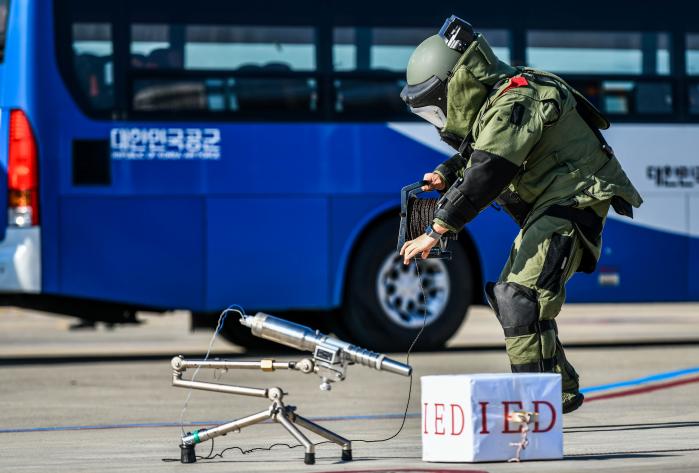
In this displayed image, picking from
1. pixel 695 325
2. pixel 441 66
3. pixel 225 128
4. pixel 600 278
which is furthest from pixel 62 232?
pixel 695 325

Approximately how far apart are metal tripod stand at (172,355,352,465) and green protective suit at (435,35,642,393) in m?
0.87

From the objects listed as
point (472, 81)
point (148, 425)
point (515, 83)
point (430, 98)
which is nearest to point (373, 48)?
point (148, 425)

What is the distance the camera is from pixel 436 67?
21.8ft

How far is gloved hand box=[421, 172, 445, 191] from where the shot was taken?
6.92 m

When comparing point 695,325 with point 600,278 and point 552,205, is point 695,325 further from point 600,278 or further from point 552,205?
point 552,205

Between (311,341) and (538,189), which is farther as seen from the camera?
(538,189)

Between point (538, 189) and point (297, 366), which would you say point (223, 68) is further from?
point (297, 366)

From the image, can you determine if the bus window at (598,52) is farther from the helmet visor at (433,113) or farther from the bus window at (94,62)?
the helmet visor at (433,113)

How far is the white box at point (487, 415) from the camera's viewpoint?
5.82 metres

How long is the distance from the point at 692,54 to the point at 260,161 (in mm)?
3978

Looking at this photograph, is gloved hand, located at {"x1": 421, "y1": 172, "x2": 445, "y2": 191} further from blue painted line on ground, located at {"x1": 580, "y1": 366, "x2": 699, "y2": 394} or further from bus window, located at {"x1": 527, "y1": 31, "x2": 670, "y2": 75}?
bus window, located at {"x1": 527, "y1": 31, "x2": 670, "y2": 75}

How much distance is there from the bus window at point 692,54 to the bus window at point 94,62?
500 centimetres


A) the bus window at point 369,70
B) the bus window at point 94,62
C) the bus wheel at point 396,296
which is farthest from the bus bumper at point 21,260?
the bus window at point 369,70

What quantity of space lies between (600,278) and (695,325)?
626 cm
